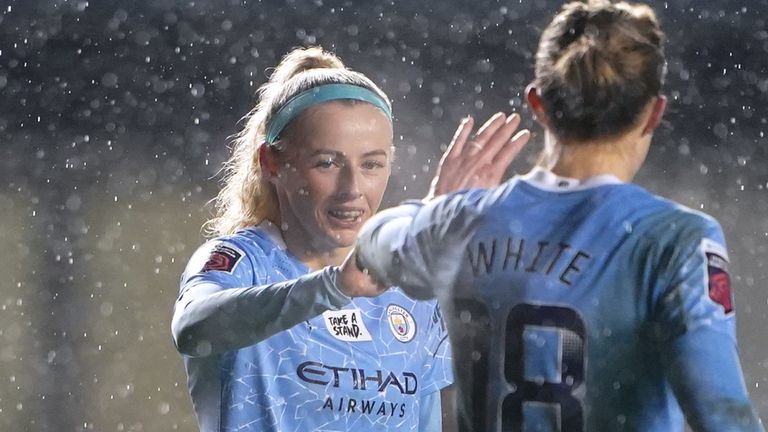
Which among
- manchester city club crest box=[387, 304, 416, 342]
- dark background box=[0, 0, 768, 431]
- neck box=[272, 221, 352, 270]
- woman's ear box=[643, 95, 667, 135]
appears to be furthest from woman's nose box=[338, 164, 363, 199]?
dark background box=[0, 0, 768, 431]

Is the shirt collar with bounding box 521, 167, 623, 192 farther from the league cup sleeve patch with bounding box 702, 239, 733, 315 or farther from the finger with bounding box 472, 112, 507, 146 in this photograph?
the finger with bounding box 472, 112, 507, 146

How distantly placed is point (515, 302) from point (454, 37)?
4.04 meters

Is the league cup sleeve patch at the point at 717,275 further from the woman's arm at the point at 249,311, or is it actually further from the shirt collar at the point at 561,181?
the woman's arm at the point at 249,311

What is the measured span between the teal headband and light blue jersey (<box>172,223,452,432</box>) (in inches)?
7.0

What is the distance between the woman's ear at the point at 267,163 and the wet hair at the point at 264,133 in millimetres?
12

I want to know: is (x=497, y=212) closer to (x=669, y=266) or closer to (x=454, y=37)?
(x=669, y=266)

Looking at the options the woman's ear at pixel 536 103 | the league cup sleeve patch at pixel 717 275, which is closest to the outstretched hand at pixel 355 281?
the woman's ear at pixel 536 103

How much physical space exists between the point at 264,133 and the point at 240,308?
2.13 feet

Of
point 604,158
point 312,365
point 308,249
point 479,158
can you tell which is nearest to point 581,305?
point 604,158

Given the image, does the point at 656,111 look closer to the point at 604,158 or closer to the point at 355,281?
the point at 604,158

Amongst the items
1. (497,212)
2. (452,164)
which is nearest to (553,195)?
(497,212)

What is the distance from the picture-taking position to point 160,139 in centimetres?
506

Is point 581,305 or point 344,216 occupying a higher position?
point 344,216

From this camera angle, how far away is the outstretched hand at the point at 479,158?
1.49 m
